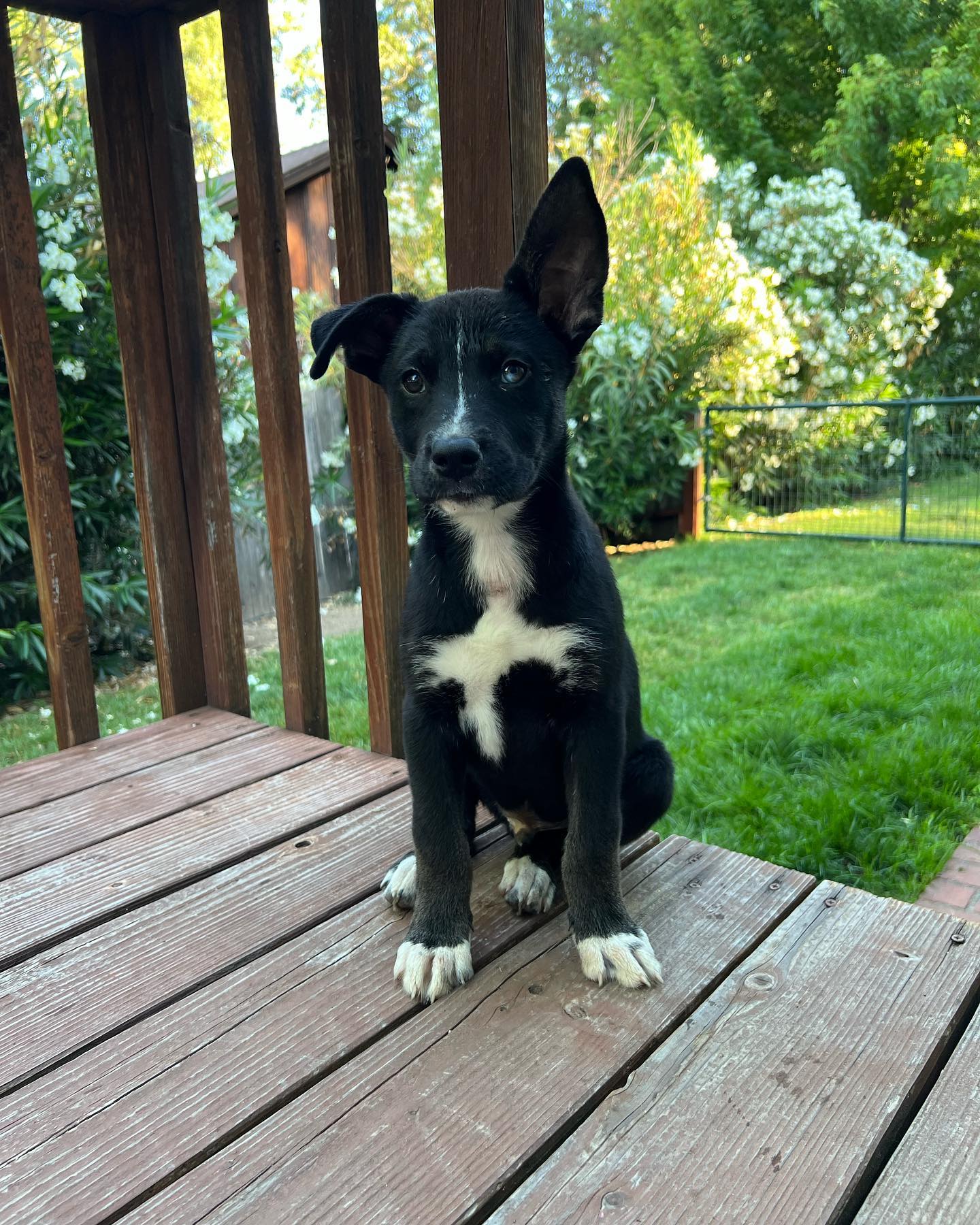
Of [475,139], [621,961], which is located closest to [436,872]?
[621,961]

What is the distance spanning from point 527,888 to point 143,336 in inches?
86.3

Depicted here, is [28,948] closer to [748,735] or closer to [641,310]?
[748,735]

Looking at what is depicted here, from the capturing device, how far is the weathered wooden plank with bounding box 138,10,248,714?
9.87 feet

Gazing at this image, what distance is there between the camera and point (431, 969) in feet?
5.90

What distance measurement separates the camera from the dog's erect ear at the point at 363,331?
1.85 m

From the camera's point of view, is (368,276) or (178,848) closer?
(178,848)

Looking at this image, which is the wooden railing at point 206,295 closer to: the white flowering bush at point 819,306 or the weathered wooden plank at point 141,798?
the weathered wooden plank at point 141,798

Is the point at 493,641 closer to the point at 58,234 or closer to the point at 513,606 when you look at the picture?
the point at 513,606

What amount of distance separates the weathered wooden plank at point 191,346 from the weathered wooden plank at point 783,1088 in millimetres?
2174

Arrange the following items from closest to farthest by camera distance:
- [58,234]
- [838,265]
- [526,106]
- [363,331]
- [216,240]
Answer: [363,331], [526,106], [58,234], [216,240], [838,265]

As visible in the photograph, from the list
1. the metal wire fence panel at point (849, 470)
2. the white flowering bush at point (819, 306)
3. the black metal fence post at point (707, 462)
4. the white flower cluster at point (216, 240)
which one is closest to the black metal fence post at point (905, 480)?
the metal wire fence panel at point (849, 470)

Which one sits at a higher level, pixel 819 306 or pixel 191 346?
pixel 819 306

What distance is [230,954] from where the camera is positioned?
1.96 m

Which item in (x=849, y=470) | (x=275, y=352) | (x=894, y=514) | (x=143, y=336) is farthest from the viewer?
(x=849, y=470)
